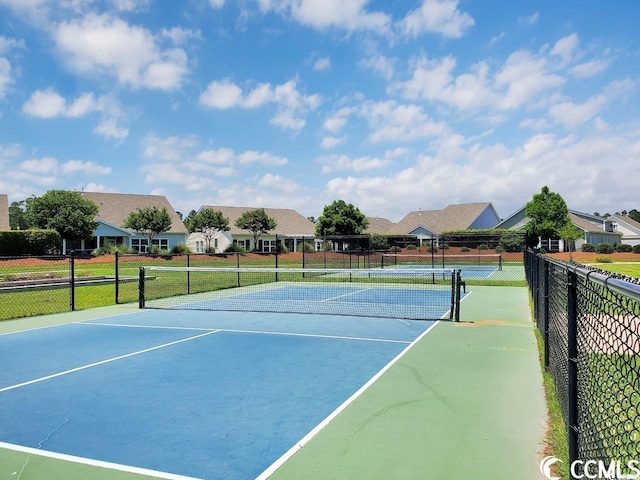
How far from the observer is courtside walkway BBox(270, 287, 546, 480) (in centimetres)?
373

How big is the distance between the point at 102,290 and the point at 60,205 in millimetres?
23443

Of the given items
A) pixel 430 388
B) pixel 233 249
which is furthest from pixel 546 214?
pixel 430 388

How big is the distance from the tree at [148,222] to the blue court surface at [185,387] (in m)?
33.7

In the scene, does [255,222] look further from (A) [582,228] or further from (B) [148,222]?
(A) [582,228]

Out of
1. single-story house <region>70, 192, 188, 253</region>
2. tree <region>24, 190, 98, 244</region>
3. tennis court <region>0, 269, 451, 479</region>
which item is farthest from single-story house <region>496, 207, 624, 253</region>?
tree <region>24, 190, 98, 244</region>

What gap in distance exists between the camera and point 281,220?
5888 centimetres

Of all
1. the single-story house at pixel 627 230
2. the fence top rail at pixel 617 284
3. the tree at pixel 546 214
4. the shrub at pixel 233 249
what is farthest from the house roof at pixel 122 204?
the single-story house at pixel 627 230

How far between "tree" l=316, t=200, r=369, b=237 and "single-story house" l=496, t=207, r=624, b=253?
17.0 m

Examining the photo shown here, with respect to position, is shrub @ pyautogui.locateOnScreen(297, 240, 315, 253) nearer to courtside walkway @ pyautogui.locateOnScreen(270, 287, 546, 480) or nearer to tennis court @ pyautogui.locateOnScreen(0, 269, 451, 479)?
tennis court @ pyautogui.locateOnScreen(0, 269, 451, 479)

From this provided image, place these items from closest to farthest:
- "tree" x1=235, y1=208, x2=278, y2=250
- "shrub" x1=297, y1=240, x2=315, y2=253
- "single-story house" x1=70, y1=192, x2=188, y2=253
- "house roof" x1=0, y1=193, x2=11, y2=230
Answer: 1. "shrub" x1=297, y1=240, x2=315, y2=253
2. "house roof" x1=0, y1=193, x2=11, y2=230
3. "single-story house" x1=70, y1=192, x2=188, y2=253
4. "tree" x1=235, y1=208, x2=278, y2=250

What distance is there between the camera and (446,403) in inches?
208

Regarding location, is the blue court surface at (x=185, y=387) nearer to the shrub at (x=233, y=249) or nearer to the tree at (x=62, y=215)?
the tree at (x=62, y=215)

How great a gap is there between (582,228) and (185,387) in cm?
4974

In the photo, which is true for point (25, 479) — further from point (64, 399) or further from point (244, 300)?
point (244, 300)
